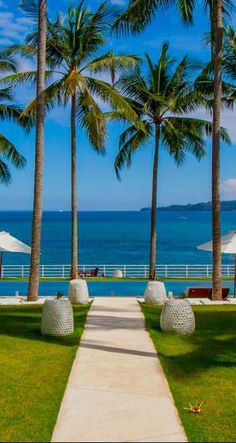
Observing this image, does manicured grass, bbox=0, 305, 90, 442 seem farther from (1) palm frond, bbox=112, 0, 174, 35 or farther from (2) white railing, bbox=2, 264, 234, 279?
(2) white railing, bbox=2, 264, 234, 279

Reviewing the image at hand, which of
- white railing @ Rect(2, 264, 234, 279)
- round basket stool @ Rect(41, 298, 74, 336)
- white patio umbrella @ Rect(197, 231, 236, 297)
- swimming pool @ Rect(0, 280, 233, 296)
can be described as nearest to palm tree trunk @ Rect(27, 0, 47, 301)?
round basket stool @ Rect(41, 298, 74, 336)

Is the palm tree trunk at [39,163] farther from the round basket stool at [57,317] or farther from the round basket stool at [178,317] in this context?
the round basket stool at [178,317]

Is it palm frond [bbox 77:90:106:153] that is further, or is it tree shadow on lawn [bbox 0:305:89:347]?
palm frond [bbox 77:90:106:153]

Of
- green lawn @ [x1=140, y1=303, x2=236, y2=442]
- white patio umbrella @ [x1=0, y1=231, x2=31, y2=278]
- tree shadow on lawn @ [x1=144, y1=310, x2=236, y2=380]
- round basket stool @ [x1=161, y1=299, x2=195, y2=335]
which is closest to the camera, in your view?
green lawn @ [x1=140, y1=303, x2=236, y2=442]

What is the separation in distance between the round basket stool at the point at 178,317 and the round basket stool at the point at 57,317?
1821 mm

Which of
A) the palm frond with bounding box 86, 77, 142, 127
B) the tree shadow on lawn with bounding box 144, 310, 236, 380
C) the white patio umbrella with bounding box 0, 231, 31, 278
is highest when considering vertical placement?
the palm frond with bounding box 86, 77, 142, 127

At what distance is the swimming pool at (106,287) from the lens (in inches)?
860

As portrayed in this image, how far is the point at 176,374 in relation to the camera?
7.85 metres

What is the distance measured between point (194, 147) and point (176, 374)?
17262 millimetres

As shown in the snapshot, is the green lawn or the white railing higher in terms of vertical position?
the white railing

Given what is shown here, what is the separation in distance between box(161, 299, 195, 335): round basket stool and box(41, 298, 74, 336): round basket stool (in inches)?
71.7

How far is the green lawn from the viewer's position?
19.3 feet

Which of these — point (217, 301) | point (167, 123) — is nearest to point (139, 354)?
point (217, 301)

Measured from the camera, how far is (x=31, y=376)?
7.73m
